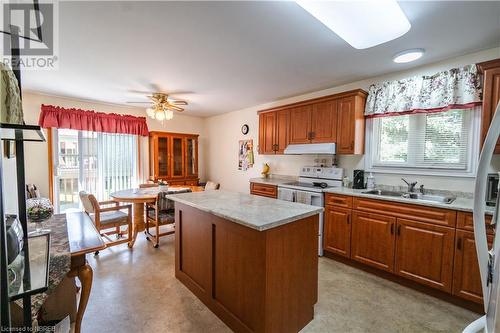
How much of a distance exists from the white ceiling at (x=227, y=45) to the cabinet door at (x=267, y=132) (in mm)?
703

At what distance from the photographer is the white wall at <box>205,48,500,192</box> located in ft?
7.66

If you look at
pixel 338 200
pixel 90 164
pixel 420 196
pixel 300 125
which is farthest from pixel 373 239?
pixel 90 164

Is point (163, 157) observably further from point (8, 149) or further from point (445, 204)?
point (445, 204)

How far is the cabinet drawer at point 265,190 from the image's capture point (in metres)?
3.50

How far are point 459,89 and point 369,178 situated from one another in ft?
4.15

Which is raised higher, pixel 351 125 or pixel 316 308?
pixel 351 125

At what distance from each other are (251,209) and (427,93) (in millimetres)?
2331

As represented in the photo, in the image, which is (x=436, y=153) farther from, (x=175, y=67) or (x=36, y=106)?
(x=36, y=106)

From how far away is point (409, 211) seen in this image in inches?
85.4

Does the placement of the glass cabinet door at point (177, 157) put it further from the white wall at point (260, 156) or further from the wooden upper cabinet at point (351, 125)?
the wooden upper cabinet at point (351, 125)

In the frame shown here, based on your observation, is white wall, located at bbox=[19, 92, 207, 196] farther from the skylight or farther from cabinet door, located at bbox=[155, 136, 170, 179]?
the skylight

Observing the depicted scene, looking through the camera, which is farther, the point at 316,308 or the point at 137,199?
the point at 137,199

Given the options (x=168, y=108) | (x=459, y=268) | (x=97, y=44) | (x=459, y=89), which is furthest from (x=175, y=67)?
(x=459, y=268)

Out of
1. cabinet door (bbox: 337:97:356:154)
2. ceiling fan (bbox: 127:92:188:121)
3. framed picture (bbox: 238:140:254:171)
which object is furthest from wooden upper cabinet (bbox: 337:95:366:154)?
ceiling fan (bbox: 127:92:188:121)
